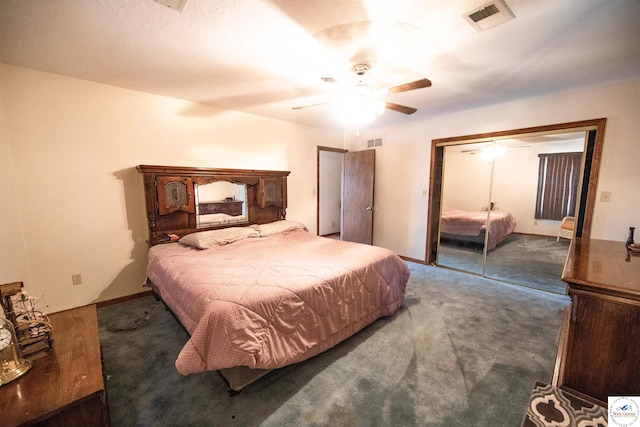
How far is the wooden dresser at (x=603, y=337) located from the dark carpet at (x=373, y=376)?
558 millimetres

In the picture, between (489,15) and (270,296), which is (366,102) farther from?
(270,296)

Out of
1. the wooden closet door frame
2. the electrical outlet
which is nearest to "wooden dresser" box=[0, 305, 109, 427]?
the electrical outlet

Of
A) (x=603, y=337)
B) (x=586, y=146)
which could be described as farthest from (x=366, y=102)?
(x=586, y=146)

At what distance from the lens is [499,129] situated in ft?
11.2

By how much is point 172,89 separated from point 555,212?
16.0ft

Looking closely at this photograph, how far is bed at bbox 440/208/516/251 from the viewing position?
3617 millimetres

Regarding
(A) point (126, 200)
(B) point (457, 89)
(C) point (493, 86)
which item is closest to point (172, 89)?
(A) point (126, 200)

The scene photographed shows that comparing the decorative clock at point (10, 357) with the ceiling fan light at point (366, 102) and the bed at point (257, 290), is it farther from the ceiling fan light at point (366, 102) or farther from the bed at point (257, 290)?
the ceiling fan light at point (366, 102)

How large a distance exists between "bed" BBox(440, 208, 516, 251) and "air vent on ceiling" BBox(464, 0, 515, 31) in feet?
8.86

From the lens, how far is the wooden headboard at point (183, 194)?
2.93 metres

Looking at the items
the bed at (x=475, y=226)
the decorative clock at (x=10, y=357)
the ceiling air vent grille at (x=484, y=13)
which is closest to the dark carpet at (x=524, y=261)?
the bed at (x=475, y=226)

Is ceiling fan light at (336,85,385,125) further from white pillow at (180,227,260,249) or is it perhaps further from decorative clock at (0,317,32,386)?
decorative clock at (0,317,32,386)

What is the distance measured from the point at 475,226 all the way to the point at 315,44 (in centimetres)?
342

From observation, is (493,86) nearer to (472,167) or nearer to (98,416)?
(472,167)
